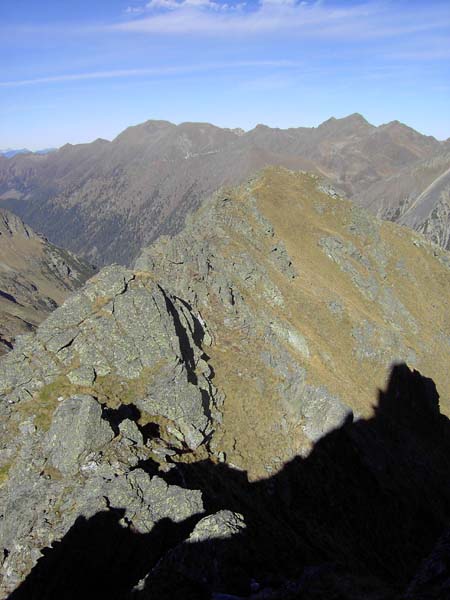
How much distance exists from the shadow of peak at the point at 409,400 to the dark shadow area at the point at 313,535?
0.49 feet

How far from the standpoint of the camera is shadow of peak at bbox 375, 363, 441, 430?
4809cm

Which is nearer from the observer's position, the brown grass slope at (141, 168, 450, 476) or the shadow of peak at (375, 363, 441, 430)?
the brown grass slope at (141, 168, 450, 476)

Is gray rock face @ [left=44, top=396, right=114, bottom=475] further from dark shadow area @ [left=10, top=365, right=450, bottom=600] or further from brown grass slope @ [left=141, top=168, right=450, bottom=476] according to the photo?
brown grass slope @ [left=141, top=168, right=450, bottom=476]

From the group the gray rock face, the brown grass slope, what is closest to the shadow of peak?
the brown grass slope

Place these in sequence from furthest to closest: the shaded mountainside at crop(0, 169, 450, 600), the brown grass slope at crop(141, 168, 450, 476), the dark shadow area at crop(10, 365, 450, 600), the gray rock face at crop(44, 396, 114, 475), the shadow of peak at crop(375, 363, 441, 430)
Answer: the shadow of peak at crop(375, 363, 441, 430), the brown grass slope at crop(141, 168, 450, 476), the gray rock face at crop(44, 396, 114, 475), the shaded mountainside at crop(0, 169, 450, 600), the dark shadow area at crop(10, 365, 450, 600)

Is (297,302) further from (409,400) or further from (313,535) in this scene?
(313,535)

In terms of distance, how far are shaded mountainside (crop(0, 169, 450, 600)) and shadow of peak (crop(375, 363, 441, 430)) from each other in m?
0.24

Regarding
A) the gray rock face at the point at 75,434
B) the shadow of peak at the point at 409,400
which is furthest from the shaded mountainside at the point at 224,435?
the shadow of peak at the point at 409,400

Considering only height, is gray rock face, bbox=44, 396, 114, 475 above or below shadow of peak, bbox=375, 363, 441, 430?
below

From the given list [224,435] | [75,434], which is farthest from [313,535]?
[75,434]

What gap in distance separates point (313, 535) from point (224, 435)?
27.9 feet

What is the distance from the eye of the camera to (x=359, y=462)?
3656cm

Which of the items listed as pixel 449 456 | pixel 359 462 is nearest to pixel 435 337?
pixel 449 456

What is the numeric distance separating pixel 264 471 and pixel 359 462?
10737 millimetres
